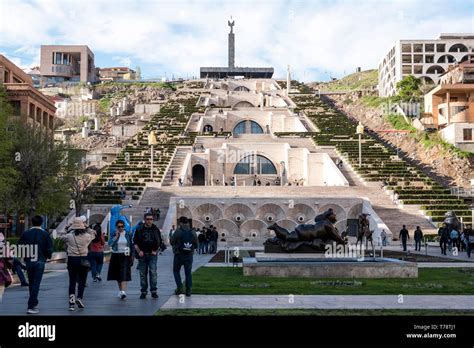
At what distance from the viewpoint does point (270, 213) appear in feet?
125

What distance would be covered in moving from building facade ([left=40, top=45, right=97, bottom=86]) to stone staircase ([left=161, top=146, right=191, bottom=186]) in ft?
245

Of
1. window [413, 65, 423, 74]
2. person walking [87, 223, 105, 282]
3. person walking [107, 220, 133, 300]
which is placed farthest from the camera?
window [413, 65, 423, 74]

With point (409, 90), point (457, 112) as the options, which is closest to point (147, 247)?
point (457, 112)

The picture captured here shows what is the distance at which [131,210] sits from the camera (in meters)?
38.2

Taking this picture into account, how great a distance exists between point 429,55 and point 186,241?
9326 cm

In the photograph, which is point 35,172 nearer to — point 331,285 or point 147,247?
point 147,247

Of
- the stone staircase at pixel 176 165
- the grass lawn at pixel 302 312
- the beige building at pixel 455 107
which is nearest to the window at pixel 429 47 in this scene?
the beige building at pixel 455 107

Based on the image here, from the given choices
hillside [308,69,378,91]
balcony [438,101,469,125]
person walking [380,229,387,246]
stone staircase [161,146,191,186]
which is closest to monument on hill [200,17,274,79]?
hillside [308,69,378,91]

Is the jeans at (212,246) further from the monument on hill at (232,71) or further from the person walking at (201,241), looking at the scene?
the monument on hill at (232,71)

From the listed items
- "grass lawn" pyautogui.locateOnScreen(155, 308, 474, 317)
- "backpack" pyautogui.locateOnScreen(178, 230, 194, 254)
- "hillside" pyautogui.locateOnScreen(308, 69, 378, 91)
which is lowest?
"grass lawn" pyautogui.locateOnScreen(155, 308, 474, 317)

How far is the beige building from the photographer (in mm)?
57250

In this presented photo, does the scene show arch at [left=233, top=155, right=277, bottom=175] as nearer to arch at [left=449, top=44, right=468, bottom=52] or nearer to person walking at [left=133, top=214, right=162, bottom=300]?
person walking at [left=133, top=214, right=162, bottom=300]

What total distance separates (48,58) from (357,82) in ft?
235
